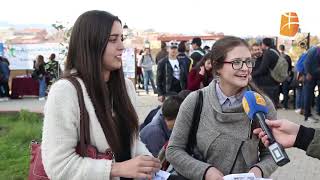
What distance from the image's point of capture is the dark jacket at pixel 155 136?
4090 millimetres

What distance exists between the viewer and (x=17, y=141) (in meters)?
8.65

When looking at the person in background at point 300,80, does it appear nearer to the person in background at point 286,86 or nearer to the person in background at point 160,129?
the person in background at point 286,86

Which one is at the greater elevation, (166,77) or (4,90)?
(166,77)

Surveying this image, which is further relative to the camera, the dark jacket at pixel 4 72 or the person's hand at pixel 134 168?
the dark jacket at pixel 4 72

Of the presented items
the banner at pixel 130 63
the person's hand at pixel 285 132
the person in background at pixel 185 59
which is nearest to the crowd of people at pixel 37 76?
the banner at pixel 130 63

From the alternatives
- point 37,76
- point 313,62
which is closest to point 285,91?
point 313,62

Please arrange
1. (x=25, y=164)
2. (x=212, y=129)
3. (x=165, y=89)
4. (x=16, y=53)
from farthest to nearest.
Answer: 1. (x=16, y=53)
2. (x=165, y=89)
3. (x=25, y=164)
4. (x=212, y=129)

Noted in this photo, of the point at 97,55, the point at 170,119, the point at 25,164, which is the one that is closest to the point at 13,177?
the point at 25,164

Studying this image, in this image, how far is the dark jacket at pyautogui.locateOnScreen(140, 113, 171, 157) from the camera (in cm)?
→ 409

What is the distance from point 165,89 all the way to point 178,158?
5.81 metres

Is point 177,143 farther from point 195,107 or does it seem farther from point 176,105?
point 176,105

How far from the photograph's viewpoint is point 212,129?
2902 millimetres

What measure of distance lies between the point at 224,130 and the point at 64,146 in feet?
3.36

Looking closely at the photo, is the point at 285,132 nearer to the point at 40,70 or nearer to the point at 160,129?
the point at 160,129
